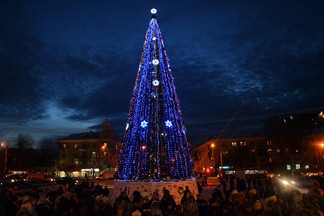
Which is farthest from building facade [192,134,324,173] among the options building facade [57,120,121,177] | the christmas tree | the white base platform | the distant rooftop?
the white base platform

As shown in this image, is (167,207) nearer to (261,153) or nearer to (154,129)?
(154,129)

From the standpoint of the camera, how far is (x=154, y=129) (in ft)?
49.4

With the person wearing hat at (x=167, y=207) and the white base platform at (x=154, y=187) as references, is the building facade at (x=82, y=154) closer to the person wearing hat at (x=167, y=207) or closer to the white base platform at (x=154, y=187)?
the white base platform at (x=154, y=187)

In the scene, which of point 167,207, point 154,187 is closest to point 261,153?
point 154,187

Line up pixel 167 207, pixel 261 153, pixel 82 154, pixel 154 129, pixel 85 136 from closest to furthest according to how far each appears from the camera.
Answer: pixel 167 207 → pixel 154 129 → pixel 261 153 → pixel 82 154 → pixel 85 136

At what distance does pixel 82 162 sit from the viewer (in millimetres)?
68375

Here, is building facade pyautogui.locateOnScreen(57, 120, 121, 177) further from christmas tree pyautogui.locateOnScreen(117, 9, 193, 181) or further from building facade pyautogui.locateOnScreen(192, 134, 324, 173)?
christmas tree pyautogui.locateOnScreen(117, 9, 193, 181)

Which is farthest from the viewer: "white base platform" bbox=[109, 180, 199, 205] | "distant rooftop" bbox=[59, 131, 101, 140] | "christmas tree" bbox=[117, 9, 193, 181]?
"distant rooftop" bbox=[59, 131, 101, 140]

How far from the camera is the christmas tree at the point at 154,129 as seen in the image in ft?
49.2

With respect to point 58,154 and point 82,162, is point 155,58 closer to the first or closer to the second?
point 82,162

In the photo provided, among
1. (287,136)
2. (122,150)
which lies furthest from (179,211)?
(287,136)

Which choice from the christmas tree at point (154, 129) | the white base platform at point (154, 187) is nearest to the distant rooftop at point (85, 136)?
the christmas tree at point (154, 129)

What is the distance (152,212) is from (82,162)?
63.9 m

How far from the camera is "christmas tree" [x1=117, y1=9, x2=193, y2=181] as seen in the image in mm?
14984
